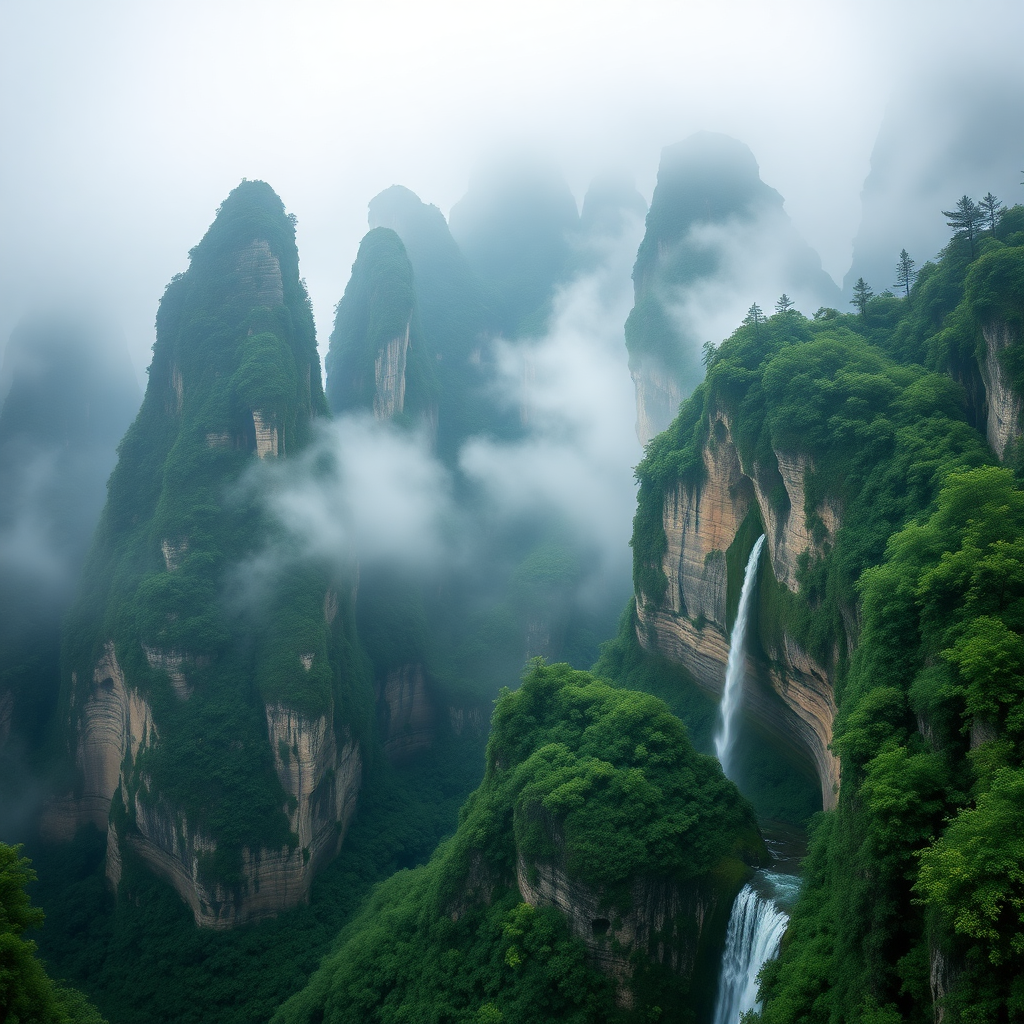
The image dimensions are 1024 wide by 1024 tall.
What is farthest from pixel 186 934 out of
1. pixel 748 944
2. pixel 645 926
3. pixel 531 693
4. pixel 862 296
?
pixel 862 296

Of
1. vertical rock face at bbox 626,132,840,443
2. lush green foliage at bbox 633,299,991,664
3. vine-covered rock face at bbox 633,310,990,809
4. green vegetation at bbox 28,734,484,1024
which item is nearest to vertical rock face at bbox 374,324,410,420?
vertical rock face at bbox 626,132,840,443

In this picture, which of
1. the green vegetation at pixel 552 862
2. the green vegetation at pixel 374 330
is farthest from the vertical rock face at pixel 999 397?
the green vegetation at pixel 374 330

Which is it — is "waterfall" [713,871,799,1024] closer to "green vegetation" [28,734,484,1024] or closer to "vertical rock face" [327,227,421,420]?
"green vegetation" [28,734,484,1024]

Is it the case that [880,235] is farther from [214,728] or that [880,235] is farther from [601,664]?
[214,728]

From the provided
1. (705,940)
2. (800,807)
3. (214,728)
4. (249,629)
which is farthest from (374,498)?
(705,940)

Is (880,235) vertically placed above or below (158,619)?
above

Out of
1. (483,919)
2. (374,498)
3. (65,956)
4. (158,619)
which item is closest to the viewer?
(483,919)

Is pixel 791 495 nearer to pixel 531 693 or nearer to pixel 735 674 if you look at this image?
pixel 735 674

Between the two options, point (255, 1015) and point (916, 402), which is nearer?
point (916, 402)
